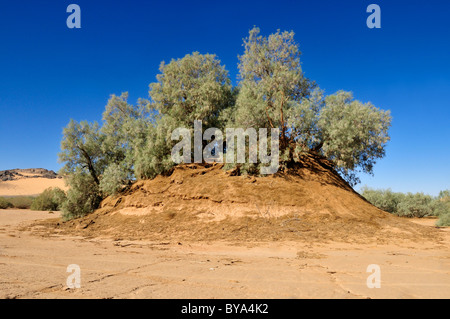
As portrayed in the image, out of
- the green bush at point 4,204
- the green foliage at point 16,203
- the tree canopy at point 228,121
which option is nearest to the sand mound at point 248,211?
the tree canopy at point 228,121

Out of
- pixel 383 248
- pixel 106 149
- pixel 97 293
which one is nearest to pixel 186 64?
pixel 106 149

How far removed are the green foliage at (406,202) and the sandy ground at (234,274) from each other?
19212 millimetres

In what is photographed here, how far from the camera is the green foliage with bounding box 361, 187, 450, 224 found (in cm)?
2488

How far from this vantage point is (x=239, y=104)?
14.7m

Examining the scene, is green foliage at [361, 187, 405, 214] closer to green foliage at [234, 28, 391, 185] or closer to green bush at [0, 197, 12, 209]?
green foliage at [234, 28, 391, 185]

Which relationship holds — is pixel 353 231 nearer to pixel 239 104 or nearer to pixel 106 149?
pixel 239 104

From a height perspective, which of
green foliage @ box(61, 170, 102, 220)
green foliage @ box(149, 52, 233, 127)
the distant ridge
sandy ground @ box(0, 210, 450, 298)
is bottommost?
sandy ground @ box(0, 210, 450, 298)

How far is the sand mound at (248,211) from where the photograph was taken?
1093cm

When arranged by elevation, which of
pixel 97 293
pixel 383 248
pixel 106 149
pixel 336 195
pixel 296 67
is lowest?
pixel 383 248

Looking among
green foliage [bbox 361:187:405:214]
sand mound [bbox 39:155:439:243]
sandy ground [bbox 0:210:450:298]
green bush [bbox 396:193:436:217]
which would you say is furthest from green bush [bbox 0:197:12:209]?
green bush [bbox 396:193:436:217]

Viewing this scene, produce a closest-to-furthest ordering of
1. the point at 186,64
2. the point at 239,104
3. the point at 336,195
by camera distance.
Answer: the point at 336,195
the point at 239,104
the point at 186,64

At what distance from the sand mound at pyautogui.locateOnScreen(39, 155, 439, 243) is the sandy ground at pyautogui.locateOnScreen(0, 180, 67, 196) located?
155 feet

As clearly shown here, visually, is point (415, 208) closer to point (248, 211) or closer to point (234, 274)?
point (248, 211)

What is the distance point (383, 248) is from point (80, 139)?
17391 millimetres
